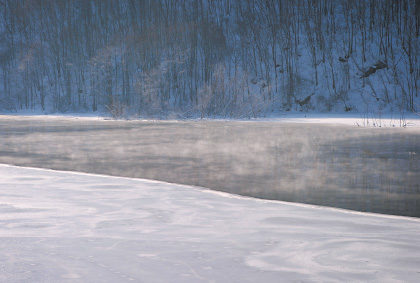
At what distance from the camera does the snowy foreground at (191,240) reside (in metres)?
2.76

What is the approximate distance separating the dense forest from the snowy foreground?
20321 mm

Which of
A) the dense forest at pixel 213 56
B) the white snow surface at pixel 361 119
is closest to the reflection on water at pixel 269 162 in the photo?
the white snow surface at pixel 361 119

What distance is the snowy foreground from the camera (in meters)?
2.76

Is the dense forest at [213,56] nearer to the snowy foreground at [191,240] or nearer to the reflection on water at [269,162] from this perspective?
the reflection on water at [269,162]

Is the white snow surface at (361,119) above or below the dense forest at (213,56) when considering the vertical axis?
below

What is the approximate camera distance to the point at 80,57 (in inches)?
1475

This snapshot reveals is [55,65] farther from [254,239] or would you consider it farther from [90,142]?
[254,239]

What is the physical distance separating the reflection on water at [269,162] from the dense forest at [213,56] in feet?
43.4

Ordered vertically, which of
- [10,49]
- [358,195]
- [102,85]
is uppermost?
[10,49]

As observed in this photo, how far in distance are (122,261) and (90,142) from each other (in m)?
9.44

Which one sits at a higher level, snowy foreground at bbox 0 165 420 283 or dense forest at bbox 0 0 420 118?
dense forest at bbox 0 0 420 118

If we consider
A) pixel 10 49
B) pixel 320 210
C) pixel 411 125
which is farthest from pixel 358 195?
pixel 10 49

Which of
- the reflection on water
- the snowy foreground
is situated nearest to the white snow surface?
the reflection on water

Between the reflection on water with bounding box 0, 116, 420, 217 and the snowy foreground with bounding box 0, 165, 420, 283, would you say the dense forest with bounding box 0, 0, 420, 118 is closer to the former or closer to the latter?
the reflection on water with bounding box 0, 116, 420, 217
